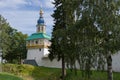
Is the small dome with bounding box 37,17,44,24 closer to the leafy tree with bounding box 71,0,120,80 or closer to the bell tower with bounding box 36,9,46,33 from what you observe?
the bell tower with bounding box 36,9,46,33

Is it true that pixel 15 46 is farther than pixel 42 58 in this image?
Yes

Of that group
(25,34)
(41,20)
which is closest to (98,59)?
(41,20)

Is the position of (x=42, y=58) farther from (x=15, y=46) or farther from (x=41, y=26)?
(x=15, y=46)

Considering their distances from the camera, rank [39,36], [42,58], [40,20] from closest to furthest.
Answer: [42,58], [39,36], [40,20]

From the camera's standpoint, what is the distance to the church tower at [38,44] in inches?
2297

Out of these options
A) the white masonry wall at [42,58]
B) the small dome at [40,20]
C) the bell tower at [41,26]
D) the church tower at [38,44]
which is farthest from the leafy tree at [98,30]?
the small dome at [40,20]

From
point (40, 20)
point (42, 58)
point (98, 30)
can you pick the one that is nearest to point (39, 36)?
point (40, 20)

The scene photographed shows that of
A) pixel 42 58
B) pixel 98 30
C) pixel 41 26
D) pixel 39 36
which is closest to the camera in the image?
pixel 98 30

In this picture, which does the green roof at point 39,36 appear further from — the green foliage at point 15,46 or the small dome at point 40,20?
the green foliage at point 15,46

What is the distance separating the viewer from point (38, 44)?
60125 millimetres

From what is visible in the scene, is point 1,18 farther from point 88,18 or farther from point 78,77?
point 88,18

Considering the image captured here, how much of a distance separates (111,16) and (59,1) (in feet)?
54.0

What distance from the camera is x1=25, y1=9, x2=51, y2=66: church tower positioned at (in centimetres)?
5834

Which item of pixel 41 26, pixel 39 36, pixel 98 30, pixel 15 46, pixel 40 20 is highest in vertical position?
pixel 40 20
